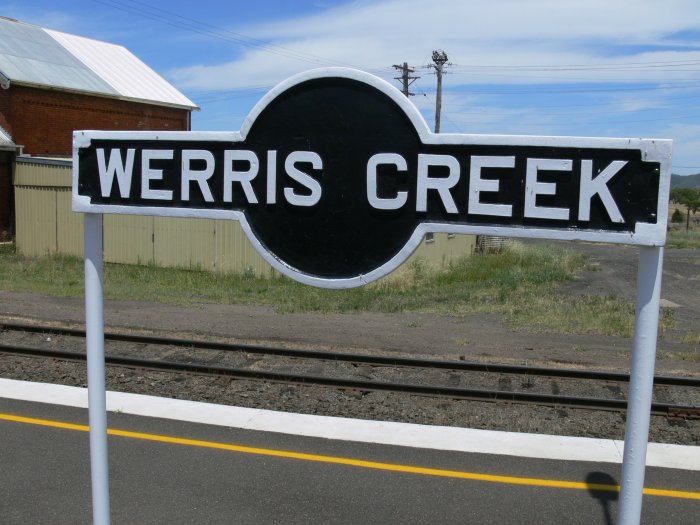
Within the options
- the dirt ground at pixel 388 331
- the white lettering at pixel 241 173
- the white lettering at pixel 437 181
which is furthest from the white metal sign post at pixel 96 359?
the dirt ground at pixel 388 331

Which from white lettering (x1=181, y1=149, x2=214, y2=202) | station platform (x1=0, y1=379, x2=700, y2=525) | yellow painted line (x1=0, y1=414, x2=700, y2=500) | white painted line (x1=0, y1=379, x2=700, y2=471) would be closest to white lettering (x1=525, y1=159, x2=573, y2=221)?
white lettering (x1=181, y1=149, x2=214, y2=202)

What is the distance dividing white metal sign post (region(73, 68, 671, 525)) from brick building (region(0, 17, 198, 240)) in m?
25.1

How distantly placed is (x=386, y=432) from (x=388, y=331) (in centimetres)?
657

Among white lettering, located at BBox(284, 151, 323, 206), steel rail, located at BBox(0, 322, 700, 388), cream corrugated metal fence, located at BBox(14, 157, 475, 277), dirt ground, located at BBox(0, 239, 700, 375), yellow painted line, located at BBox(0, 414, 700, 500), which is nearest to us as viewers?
white lettering, located at BBox(284, 151, 323, 206)

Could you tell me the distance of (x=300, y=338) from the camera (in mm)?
12414

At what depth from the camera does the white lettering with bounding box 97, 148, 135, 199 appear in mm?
2893

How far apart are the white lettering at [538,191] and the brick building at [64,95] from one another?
2603cm

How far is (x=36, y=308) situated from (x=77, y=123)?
16142 millimetres

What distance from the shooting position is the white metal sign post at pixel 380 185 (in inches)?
87.7

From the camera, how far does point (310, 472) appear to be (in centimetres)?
582

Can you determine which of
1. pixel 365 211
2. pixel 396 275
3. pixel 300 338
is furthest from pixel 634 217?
pixel 396 275

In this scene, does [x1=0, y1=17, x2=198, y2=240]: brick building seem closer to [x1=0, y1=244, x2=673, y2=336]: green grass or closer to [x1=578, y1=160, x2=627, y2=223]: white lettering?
[x1=0, y1=244, x2=673, y2=336]: green grass

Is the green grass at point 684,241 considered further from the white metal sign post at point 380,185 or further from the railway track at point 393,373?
the white metal sign post at point 380,185

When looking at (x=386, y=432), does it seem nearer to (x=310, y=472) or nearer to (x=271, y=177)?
(x=310, y=472)
